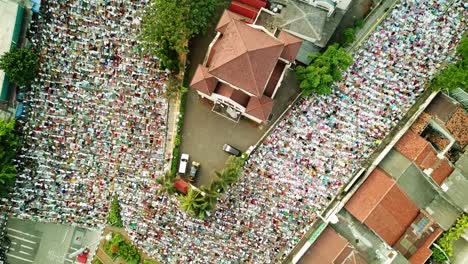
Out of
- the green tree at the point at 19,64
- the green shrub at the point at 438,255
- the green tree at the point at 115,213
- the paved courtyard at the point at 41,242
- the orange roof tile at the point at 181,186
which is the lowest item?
the paved courtyard at the point at 41,242

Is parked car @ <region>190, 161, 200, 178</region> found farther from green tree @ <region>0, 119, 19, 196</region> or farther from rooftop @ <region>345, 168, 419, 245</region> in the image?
green tree @ <region>0, 119, 19, 196</region>

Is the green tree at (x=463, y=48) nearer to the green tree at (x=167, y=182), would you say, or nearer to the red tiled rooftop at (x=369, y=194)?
the red tiled rooftop at (x=369, y=194)

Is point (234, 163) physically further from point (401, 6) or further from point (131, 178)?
point (401, 6)

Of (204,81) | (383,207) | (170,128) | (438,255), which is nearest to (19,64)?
(170,128)

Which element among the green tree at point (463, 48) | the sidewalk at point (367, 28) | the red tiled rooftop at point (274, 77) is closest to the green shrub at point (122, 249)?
the sidewalk at point (367, 28)

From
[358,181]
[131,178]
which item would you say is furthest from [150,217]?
[358,181]

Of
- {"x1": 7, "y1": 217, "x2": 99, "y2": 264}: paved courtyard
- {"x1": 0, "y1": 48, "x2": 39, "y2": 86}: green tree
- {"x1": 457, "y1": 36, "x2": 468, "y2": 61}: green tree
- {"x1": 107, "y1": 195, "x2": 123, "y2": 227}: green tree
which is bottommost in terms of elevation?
{"x1": 7, "y1": 217, "x2": 99, "y2": 264}: paved courtyard

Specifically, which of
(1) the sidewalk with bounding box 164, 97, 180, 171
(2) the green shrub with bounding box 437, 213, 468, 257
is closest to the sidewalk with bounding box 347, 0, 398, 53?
(1) the sidewalk with bounding box 164, 97, 180, 171
